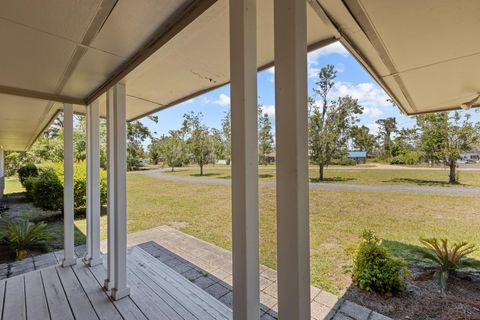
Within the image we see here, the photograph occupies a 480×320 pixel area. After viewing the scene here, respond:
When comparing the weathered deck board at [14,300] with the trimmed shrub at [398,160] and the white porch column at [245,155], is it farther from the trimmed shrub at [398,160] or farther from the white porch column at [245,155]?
the trimmed shrub at [398,160]

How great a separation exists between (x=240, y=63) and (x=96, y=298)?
222 cm

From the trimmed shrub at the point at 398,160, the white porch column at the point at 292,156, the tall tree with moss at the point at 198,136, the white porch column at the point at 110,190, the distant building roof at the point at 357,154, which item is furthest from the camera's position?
the tall tree with moss at the point at 198,136

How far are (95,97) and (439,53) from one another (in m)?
2.94

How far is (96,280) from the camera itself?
225 cm

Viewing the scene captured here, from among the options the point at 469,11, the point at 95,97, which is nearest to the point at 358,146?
the point at 469,11

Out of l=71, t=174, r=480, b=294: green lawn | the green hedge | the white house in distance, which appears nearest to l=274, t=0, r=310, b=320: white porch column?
the white house in distance

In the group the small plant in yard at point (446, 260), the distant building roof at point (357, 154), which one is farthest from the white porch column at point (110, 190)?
the distant building roof at point (357, 154)

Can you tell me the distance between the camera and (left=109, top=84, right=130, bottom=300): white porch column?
1.94 m

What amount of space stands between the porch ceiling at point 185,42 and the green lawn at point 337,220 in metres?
1.60

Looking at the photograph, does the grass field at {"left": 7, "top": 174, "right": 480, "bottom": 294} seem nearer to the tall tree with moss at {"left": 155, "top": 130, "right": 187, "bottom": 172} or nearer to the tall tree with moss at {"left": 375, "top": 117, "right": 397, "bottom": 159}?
the tall tree with moss at {"left": 375, "top": 117, "right": 397, "bottom": 159}

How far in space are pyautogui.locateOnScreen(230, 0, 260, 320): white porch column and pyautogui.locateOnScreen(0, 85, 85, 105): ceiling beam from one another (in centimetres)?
241

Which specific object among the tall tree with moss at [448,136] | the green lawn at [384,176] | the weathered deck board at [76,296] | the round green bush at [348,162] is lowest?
the weathered deck board at [76,296]

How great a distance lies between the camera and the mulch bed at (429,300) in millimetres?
2000

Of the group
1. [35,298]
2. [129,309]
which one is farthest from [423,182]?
[35,298]
